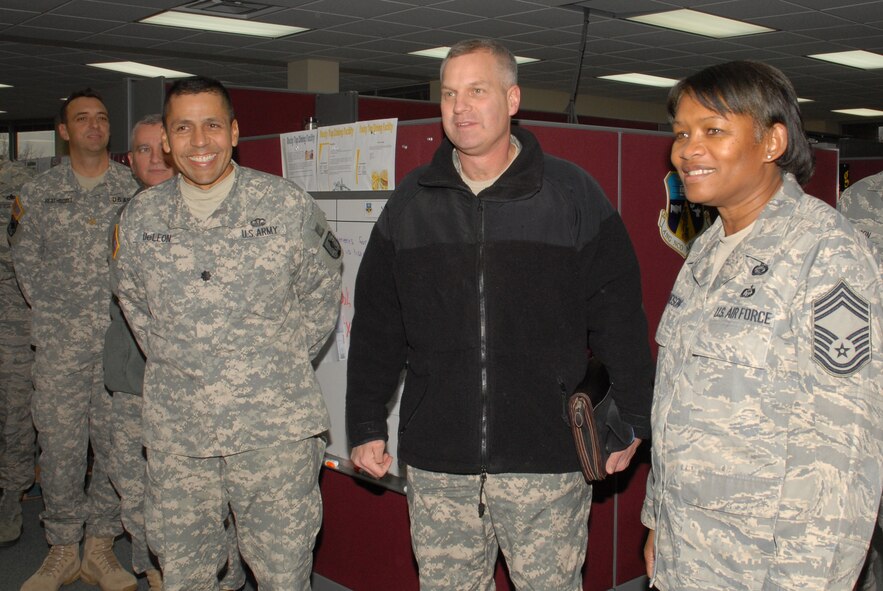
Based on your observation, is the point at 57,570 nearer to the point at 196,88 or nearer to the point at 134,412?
the point at 134,412

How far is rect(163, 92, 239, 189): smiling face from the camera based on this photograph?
2.22 m

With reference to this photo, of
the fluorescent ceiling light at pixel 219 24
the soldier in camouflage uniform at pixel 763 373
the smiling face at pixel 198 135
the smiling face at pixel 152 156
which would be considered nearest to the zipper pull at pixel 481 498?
the soldier in camouflage uniform at pixel 763 373

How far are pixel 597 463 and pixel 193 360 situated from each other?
3.47ft

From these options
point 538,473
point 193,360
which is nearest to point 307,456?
point 193,360

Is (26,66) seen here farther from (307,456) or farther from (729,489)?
(729,489)

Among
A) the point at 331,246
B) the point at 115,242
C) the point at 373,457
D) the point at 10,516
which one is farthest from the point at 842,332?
the point at 10,516

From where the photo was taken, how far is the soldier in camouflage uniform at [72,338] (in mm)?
3209

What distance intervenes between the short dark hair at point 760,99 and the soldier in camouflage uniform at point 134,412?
201 centimetres

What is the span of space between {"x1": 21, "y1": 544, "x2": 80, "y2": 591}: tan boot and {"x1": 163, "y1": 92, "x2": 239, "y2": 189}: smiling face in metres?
1.77

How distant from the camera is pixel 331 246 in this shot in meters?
2.42

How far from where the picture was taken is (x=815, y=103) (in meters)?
14.6

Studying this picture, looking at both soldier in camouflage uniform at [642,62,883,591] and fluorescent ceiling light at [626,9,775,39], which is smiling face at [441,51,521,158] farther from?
fluorescent ceiling light at [626,9,775,39]

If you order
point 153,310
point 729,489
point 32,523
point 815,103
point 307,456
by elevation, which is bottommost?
point 32,523

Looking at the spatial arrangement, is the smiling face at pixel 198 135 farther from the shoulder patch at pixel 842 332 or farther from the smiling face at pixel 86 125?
the shoulder patch at pixel 842 332
